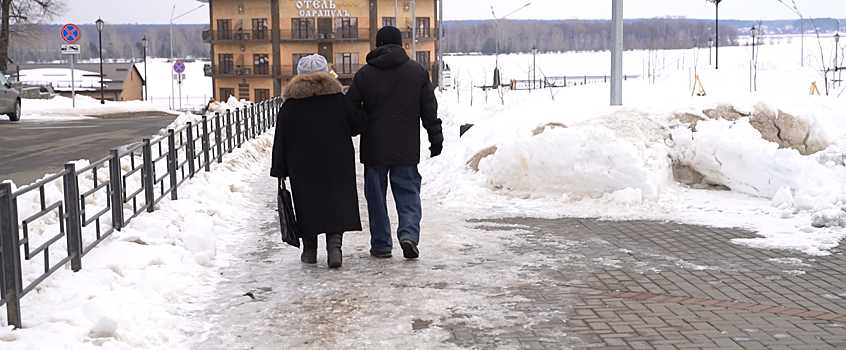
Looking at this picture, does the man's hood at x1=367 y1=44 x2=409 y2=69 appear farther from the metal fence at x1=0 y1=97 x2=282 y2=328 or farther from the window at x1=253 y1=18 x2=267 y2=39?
the window at x1=253 y1=18 x2=267 y2=39

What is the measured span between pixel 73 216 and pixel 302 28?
65161mm

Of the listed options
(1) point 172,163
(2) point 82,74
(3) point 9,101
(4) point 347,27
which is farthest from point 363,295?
(2) point 82,74

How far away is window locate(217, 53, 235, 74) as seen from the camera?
70.4 m

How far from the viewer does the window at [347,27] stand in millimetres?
69375

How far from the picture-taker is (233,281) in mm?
6836

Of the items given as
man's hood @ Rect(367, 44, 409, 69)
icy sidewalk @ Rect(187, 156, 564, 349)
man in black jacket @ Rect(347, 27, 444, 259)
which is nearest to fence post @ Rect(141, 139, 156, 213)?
icy sidewalk @ Rect(187, 156, 564, 349)

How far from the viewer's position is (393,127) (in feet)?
24.2

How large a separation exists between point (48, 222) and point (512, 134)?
24.5 feet

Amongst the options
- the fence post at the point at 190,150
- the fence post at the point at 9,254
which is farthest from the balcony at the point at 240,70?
the fence post at the point at 9,254

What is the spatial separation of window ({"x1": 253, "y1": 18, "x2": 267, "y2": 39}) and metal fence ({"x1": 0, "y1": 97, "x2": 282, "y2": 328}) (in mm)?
58705

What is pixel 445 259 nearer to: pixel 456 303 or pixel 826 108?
pixel 456 303

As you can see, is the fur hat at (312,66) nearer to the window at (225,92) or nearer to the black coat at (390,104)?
the black coat at (390,104)

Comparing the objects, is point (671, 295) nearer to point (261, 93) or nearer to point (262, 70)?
point (262, 70)

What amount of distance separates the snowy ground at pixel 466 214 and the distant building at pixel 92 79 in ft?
270
